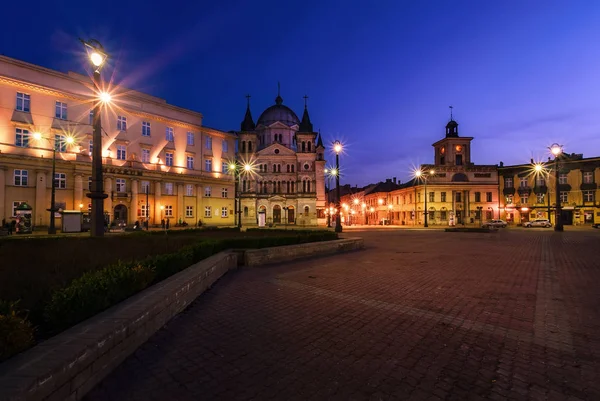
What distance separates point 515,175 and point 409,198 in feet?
72.4

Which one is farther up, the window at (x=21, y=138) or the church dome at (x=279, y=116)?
the church dome at (x=279, y=116)

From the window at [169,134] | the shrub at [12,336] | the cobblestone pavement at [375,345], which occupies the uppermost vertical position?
the window at [169,134]

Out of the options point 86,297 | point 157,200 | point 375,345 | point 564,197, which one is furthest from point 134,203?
point 564,197

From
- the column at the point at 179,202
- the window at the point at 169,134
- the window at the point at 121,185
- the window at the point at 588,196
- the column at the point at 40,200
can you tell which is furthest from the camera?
the window at the point at 588,196

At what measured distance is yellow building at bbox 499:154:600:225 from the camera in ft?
199

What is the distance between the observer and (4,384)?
2551 millimetres

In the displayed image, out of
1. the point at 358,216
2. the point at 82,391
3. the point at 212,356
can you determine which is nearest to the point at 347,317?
the point at 212,356

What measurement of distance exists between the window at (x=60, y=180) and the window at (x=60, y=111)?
6937mm

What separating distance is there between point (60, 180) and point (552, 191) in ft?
273

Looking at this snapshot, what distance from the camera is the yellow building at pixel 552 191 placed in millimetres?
60719

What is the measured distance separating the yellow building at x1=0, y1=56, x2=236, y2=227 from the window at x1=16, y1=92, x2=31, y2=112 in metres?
0.09

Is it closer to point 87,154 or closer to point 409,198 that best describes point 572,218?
point 409,198

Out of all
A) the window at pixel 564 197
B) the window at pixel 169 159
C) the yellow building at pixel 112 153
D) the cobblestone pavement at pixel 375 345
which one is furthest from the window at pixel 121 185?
the window at pixel 564 197

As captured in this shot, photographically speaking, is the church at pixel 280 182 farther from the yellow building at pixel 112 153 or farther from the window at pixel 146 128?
the window at pixel 146 128
